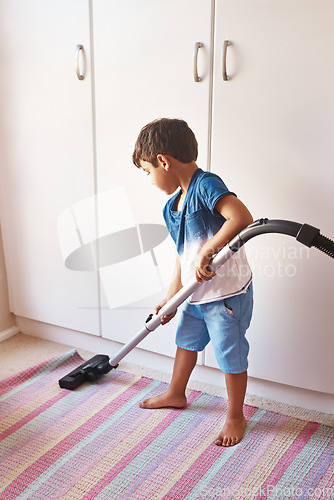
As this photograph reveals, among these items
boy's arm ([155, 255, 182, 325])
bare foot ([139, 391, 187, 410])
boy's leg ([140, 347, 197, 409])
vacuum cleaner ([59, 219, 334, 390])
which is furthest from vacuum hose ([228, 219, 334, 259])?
bare foot ([139, 391, 187, 410])

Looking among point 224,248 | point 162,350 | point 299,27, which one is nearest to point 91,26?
point 299,27

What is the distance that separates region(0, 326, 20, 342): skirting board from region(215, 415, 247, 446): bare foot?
1.15 metres

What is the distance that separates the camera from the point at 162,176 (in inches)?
63.6

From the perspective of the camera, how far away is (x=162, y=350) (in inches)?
81.2

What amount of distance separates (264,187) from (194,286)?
1.28ft

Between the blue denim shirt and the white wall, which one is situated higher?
the blue denim shirt

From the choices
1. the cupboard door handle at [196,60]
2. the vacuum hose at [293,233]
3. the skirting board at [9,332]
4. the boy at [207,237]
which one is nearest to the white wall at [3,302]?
the skirting board at [9,332]

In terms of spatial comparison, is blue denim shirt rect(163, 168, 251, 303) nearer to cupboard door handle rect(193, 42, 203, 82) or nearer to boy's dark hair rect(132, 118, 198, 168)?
boy's dark hair rect(132, 118, 198, 168)

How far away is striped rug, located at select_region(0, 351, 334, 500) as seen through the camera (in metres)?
1.47

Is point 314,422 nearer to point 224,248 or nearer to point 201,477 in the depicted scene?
point 201,477

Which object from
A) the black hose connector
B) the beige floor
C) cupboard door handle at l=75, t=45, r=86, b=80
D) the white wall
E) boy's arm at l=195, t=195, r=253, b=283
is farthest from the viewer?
the white wall

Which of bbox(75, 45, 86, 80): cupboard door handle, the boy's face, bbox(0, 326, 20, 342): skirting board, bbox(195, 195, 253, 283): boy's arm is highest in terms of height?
bbox(75, 45, 86, 80): cupboard door handle

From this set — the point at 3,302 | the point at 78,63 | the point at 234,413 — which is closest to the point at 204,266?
the point at 234,413

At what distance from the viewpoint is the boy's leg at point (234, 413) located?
1.66m
